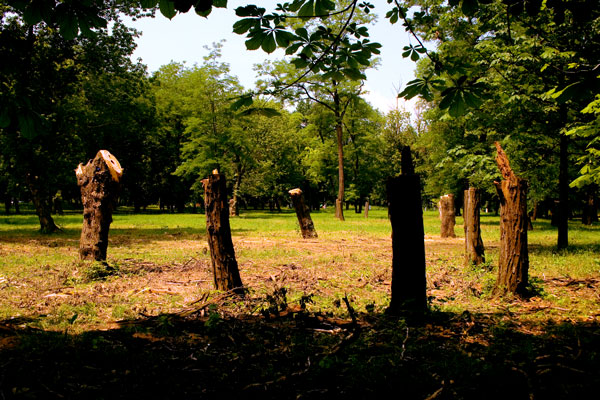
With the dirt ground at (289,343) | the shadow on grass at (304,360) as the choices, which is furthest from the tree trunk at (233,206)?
the shadow on grass at (304,360)

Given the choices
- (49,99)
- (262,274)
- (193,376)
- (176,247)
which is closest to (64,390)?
(193,376)

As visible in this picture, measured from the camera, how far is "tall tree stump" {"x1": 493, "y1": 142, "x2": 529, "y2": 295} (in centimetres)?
542

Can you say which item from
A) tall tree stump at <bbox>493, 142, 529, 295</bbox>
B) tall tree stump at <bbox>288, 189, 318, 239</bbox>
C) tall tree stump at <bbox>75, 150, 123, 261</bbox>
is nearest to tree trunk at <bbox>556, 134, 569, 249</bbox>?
tall tree stump at <bbox>493, 142, 529, 295</bbox>

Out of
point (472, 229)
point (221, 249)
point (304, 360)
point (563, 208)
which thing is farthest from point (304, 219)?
point (304, 360)

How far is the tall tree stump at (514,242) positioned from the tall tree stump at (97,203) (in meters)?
7.32

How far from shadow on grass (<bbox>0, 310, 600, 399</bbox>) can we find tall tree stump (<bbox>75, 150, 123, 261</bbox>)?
12.2ft

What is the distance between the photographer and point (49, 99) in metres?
13.6

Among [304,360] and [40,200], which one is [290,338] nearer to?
[304,360]

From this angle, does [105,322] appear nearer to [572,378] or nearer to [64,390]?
[64,390]

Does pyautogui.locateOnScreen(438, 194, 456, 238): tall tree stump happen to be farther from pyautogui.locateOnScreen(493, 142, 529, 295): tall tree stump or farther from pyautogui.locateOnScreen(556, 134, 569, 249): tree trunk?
pyautogui.locateOnScreen(493, 142, 529, 295): tall tree stump

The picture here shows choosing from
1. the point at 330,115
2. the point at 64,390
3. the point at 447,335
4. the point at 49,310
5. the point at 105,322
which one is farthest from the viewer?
the point at 330,115

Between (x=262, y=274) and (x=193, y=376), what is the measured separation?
4.81m

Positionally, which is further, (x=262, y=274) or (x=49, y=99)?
(x=49, y=99)

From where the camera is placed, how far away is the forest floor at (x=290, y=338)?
2.52 metres
